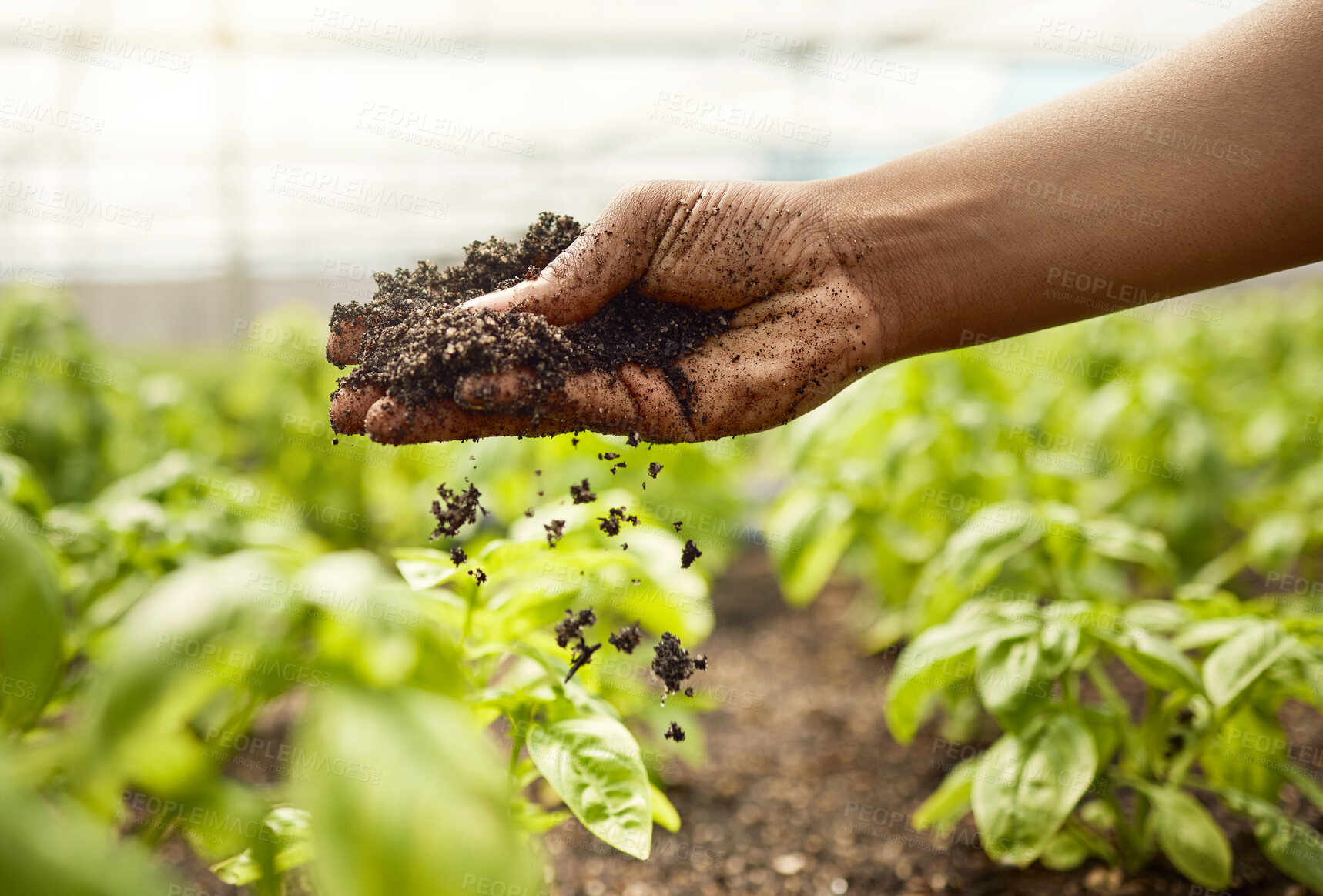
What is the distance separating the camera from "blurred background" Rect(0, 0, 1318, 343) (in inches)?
199

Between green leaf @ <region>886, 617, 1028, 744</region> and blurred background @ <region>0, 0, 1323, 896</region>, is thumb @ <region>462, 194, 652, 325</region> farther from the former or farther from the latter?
green leaf @ <region>886, 617, 1028, 744</region>

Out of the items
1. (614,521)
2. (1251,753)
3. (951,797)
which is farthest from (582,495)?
(1251,753)

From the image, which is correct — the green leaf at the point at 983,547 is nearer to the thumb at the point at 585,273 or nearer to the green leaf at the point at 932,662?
the green leaf at the point at 932,662

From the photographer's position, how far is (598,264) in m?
1.04

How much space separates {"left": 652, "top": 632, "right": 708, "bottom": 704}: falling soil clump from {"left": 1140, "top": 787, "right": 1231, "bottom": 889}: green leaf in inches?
30.9

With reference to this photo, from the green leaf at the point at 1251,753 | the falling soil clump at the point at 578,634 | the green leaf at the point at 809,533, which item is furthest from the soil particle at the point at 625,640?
the green leaf at the point at 1251,753

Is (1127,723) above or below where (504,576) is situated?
below

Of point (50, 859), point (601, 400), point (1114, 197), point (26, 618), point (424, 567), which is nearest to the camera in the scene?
point (50, 859)

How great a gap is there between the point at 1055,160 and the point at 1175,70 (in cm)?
20

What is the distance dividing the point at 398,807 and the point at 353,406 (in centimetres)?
64

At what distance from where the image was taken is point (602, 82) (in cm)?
645

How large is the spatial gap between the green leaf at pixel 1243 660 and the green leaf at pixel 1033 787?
168mm

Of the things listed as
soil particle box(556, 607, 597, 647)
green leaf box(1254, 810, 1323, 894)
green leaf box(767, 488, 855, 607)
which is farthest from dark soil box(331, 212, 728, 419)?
green leaf box(1254, 810, 1323, 894)

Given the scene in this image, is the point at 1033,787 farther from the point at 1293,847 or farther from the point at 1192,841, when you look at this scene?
the point at 1293,847
